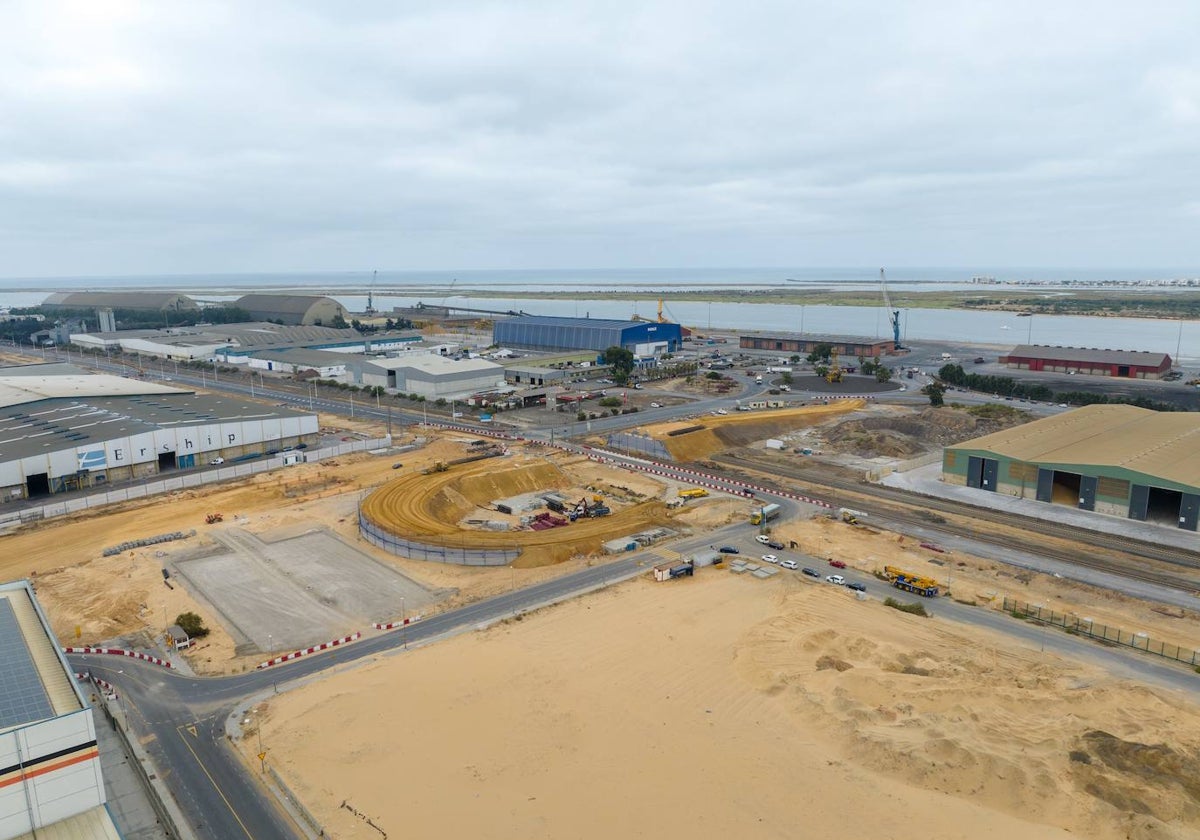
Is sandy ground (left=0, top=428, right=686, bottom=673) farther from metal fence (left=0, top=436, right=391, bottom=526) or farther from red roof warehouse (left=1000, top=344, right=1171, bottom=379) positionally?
red roof warehouse (left=1000, top=344, right=1171, bottom=379)

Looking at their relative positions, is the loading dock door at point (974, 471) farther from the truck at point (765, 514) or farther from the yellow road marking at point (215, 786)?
the yellow road marking at point (215, 786)

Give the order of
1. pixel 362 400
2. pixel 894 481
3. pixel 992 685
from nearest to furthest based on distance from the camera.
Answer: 1. pixel 992 685
2. pixel 894 481
3. pixel 362 400

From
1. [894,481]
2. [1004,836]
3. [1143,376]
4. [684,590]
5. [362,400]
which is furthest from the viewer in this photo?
[1143,376]

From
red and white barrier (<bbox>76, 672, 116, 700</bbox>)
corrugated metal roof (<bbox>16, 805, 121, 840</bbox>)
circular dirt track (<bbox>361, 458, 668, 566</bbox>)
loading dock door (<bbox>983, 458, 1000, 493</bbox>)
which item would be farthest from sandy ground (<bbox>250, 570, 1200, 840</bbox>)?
loading dock door (<bbox>983, 458, 1000, 493</bbox>)

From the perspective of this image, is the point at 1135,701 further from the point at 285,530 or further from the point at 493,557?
the point at 285,530

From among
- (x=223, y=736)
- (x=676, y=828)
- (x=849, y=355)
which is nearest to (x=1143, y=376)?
(x=849, y=355)

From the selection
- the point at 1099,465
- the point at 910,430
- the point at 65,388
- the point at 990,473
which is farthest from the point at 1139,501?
the point at 65,388

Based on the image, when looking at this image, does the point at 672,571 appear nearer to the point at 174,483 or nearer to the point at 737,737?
the point at 737,737
